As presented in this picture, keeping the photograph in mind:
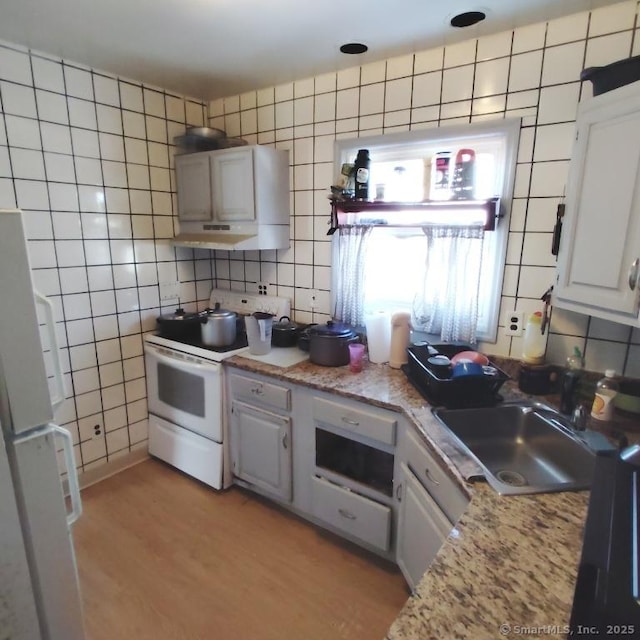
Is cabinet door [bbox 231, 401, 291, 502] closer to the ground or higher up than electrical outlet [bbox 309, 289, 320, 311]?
closer to the ground

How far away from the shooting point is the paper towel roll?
2.00 meters

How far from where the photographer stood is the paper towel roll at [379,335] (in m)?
2.00

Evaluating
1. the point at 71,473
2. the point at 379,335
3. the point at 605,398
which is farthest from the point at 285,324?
the point at 605,398

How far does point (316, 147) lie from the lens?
7.36 feet

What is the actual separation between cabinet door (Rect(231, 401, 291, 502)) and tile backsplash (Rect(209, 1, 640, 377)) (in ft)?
2.54

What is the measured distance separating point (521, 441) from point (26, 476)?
1638 millimetres

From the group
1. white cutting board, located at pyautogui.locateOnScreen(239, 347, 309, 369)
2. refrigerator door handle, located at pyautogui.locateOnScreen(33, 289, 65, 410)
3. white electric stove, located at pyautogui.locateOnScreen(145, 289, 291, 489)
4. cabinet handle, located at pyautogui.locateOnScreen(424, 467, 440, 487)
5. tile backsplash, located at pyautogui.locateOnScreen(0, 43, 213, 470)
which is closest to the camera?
refrigerator door handle, located at pyautogui.locateOnScreen(33, 289, 65, 410)

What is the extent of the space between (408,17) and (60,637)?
Answer: 8.08ft

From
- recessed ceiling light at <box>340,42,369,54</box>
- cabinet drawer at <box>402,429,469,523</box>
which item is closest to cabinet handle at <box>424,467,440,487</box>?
cabinet drawer at <box>402,429,469,523</box>

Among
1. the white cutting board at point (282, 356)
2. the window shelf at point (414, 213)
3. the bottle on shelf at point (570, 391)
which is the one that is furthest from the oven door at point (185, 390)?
the bottle on shelf at point (570, 391)

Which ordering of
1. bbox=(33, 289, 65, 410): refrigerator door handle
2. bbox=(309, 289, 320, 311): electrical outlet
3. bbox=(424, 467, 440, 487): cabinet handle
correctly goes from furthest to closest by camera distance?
bbox=(309, 289, 320, 311): electrical outlet
bbox=(424, 467, 440, 487): cabinet handle
bbox=(33, 289, 65, 410): refrigerator door handle

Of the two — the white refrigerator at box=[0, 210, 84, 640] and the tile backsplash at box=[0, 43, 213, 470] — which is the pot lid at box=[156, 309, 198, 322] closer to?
the tile backsplash at box=[0, 43, 213, 470]

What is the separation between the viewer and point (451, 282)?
1909mm

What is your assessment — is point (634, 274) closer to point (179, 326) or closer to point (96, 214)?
point (179, 326)
